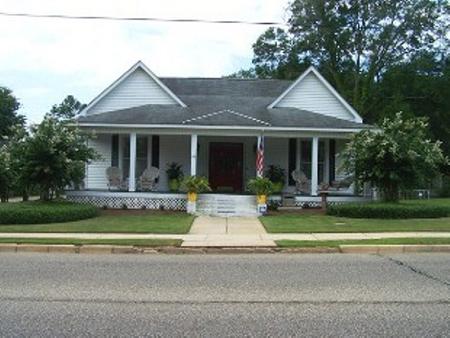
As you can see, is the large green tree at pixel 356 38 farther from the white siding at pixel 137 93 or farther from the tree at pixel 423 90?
the white siding at pixel 137 93

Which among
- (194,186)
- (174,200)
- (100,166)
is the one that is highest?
(100,166)

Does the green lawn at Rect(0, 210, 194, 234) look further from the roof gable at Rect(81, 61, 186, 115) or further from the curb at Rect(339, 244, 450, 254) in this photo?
the roof gable at Rect(81, 61, 186, 115)

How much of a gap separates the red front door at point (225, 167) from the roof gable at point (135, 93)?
2.83 m

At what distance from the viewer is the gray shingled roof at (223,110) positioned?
27.1 meters

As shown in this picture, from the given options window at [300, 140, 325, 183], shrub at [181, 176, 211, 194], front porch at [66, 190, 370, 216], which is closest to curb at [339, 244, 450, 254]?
front porch at [66, 190, 370, 216]

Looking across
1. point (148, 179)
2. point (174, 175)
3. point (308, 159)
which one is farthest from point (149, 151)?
point (308, 159)

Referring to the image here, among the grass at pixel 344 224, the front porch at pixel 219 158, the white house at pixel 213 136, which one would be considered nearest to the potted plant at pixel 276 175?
the front porch at pixel 219 158

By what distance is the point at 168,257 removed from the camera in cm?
1381

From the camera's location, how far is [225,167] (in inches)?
1190

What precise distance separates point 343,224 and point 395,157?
4.15 m

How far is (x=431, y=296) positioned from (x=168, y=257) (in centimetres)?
637

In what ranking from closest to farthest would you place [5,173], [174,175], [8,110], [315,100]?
1. [5,173]
2. [174,175]
3. [315,100]
4. [8,110]

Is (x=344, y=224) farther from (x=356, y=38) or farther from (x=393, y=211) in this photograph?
(x=356, y=38)

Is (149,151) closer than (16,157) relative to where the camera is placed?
No
